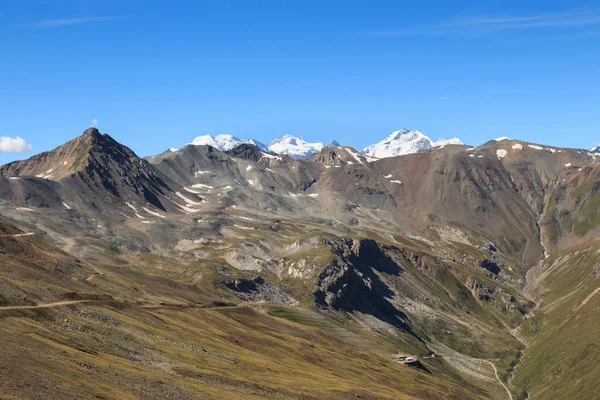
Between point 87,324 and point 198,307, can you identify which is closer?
point 87,324

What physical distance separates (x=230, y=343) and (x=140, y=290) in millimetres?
51775

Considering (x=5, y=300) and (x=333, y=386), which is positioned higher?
(x=5, y=300)

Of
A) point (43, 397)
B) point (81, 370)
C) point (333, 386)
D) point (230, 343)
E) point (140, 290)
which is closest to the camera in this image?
point (43, 397)

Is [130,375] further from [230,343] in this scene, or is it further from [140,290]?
[140,290]

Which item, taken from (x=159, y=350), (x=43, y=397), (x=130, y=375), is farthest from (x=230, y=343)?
(x=43, y=397)

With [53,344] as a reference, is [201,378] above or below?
below

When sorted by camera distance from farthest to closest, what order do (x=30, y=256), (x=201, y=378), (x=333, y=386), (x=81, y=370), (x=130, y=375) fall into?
1. (x=30, y=256)
2. (x=333, y=386)
3. (x=201, y=378)
4. (x=130, y=375)
5. (x=81, y=370)

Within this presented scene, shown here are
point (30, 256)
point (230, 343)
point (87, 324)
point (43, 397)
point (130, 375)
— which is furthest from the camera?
point (30, 256)

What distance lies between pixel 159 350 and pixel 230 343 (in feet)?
131

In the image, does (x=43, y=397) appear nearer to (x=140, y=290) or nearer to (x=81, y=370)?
(x=81, y=370)

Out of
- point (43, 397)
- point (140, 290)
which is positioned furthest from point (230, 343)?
point (43, 397)

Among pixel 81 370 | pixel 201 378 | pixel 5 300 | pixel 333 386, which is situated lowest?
pixel 333 386

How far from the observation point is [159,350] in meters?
114

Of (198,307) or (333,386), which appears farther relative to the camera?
(198,307)
